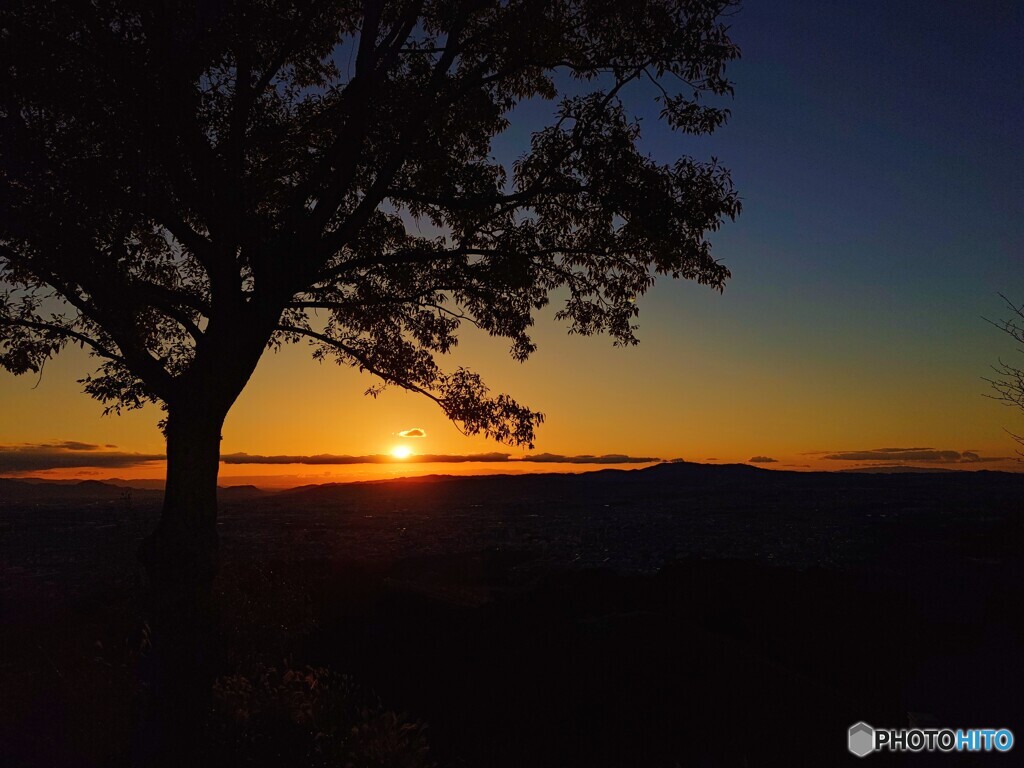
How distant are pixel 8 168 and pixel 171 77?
7.22 feet

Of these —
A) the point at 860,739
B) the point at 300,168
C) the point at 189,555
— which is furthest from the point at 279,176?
the point at 860,739

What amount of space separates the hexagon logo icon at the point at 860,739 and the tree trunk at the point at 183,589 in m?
6.93

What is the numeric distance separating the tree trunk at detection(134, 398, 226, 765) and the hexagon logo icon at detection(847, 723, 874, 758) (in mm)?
6930

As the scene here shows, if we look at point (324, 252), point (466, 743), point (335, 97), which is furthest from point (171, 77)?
point (466, 743)

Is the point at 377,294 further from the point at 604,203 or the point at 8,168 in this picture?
the point at 8,168

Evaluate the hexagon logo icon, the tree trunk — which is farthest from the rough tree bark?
the hexagon logo icon

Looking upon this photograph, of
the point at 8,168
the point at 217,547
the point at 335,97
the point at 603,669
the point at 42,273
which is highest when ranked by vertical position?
the point at 335,97

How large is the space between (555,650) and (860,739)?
12.2 ft

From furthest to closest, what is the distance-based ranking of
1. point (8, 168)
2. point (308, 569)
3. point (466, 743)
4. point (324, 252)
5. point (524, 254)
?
point (308, 569) < point (524, 254) < point (324, 252) < point (8, 168) < point (466, 743)

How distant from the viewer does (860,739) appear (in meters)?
7.52

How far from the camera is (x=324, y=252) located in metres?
10.8
